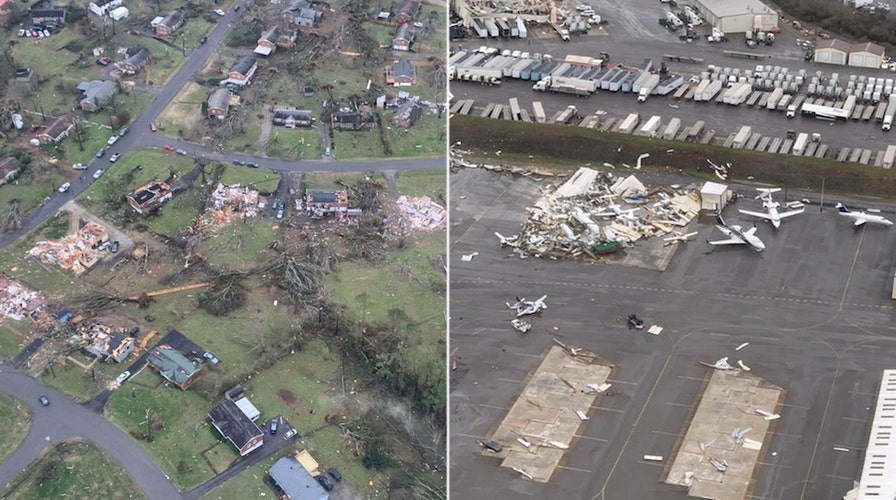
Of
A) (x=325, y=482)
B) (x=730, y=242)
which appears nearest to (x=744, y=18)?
(x=730, y=242)

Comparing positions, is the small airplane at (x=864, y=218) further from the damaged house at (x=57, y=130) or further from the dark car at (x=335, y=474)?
the damaged house at (x=57, y=130)

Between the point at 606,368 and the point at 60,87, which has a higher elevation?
the point at 606,368

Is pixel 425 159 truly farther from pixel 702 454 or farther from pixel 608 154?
pixel 702 454

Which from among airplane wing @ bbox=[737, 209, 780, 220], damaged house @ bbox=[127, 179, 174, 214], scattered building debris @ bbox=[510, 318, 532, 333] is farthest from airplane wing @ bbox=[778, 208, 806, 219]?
damaged house @ bbox=[127, 179, 174, 214]

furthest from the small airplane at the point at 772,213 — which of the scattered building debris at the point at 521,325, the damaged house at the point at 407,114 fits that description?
the damaged house at the point at 407,114

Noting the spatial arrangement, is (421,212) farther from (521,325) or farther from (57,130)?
(57,130)

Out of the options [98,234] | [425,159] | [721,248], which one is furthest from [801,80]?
[98,234]
